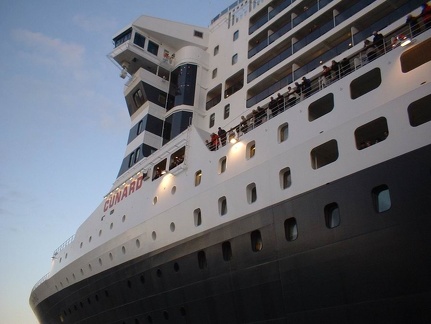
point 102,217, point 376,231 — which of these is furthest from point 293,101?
point 102,217

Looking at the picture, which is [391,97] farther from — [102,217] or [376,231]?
[102,217]

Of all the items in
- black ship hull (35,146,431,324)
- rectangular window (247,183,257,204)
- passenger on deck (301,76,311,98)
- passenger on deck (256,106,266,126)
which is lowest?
black ship hull (35,146,431,324)

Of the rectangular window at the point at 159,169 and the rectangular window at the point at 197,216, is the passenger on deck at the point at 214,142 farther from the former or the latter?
the rectangular window at the point at 159,169

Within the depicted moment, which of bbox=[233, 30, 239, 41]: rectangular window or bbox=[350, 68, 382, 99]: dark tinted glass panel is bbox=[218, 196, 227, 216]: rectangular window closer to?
bbox=[350, 68, 382, 99]: dark tinted glass panel

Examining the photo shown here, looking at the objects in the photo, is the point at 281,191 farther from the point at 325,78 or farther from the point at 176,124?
the point at 176,124

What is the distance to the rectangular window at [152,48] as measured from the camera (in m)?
23.2

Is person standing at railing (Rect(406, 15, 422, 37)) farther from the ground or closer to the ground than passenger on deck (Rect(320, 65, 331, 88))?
farther from the ground

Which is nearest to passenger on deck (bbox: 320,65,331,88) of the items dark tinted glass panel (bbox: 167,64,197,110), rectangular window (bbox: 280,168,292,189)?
rectangular window (bbox: 280,168,292,189)

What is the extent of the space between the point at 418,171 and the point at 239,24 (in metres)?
15.2

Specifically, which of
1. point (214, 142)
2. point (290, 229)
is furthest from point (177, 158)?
point (290, 229)

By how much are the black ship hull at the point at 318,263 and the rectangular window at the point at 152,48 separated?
511 inches

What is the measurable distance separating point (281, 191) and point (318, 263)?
2139 millimetres

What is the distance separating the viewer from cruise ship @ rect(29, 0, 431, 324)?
847cm

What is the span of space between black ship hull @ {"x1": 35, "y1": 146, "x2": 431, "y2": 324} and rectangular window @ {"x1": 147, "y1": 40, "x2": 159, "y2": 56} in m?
13.0
